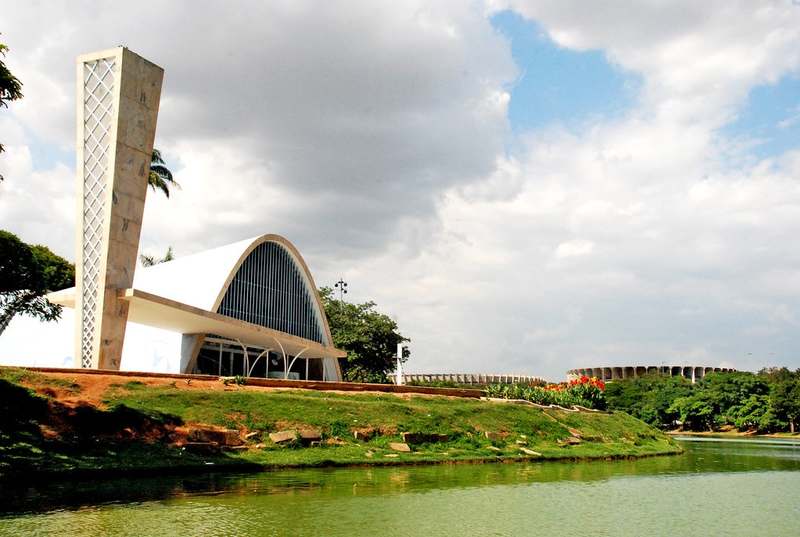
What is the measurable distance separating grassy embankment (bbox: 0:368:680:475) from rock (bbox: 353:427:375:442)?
3.0 inches

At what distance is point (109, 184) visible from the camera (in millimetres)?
29266

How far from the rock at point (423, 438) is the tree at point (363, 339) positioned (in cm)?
3683

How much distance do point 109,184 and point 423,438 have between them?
53.6 ft

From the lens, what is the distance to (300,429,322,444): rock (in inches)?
883

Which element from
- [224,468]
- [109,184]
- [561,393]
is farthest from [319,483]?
[561,393]

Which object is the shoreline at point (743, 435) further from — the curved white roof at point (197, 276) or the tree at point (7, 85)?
the tree at point (7, 85)

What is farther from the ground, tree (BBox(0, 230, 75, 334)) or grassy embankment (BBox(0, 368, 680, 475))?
tree (BBox(0, 230, 75, 334))

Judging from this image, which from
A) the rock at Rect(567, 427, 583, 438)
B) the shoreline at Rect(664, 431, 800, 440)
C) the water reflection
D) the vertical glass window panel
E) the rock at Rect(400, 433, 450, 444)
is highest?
the vertical glass window panel

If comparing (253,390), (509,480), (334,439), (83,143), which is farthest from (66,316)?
(509,480)

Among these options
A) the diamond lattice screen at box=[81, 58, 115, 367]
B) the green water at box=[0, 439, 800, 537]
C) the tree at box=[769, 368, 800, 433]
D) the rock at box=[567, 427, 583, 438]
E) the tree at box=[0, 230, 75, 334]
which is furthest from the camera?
the tree at box=[769, 368, 800, 433]

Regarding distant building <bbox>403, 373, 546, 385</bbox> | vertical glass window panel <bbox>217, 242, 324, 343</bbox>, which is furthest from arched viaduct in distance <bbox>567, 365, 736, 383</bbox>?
vertical glass window panel <bbox>217, 242, 324, 343</bbox>

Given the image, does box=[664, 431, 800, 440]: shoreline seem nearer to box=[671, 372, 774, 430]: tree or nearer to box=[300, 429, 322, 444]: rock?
box=[671, 372, 774, 430]: tree

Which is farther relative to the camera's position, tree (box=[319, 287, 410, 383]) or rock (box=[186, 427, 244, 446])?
tree (box=[319, 287, 410, 383])

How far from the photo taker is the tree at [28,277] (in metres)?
46.5
